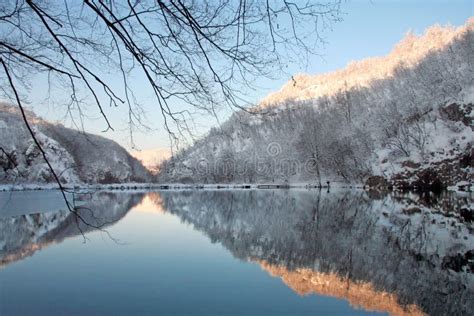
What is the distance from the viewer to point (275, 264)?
24.3 feet

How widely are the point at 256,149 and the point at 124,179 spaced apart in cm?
6466

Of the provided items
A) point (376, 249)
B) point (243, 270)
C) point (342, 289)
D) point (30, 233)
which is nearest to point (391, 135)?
point (376, 249)

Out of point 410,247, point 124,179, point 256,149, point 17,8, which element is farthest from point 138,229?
point 124,179

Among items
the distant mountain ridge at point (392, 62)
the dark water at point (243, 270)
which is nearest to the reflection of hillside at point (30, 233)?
the dark water at point (243, 270)

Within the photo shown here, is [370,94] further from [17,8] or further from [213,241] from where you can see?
[17,8]

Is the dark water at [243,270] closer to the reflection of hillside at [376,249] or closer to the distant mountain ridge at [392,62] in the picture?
the reflection of hillside at [376,249]

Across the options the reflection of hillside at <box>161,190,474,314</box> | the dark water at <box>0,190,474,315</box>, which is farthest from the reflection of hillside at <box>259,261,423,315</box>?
the reflection of hillside at <box>161,190,474,314</box>

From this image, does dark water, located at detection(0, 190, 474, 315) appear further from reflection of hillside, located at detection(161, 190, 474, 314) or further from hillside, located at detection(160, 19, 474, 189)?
hillside, located at detection(160, 19, 474, 189)

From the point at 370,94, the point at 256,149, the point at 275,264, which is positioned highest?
the point at 370,94

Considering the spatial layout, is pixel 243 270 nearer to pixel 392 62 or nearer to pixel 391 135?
pixel 391 135

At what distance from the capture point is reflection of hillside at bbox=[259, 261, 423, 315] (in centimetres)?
489

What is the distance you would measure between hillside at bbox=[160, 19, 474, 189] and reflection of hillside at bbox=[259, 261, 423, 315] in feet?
26.9

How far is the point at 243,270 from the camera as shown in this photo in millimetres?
7000

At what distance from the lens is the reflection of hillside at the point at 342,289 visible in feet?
16.0
